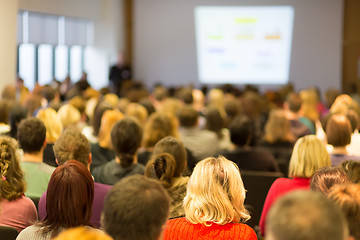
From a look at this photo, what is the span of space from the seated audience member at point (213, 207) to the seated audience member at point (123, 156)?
5.16 feet

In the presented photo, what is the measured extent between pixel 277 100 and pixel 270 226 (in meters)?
9.39

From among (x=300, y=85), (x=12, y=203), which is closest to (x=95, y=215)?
(x=12, y=203)

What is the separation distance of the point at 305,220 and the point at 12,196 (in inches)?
90.8

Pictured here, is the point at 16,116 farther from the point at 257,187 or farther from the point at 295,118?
the point at 295,118

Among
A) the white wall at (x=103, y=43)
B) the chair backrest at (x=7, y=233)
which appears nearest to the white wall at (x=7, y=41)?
the white wall at (x=103, y=43)

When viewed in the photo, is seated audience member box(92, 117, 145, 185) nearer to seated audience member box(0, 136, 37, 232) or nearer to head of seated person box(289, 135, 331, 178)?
seated audience member box(0, 136, 37, 232)

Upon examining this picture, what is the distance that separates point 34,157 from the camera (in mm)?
4340

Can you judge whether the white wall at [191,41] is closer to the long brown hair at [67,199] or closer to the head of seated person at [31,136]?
the head of seated person at [31,136]

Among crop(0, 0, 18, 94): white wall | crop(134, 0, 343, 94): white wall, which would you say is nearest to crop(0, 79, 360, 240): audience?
crop(0, 0, 18, 94): white wall

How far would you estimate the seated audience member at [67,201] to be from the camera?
264cm

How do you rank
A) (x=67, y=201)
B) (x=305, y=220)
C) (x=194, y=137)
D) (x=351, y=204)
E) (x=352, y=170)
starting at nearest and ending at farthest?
(x=305, y=220), (x=351, y=204), (x=67, y=201), (x=352, y=170), (x=194, y=137)

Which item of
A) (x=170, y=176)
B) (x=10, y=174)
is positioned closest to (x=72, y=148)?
(x=10, y=174)

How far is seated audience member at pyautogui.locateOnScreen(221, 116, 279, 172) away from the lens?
5.35m

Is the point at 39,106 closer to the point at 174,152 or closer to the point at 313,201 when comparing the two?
the point at 174,152
